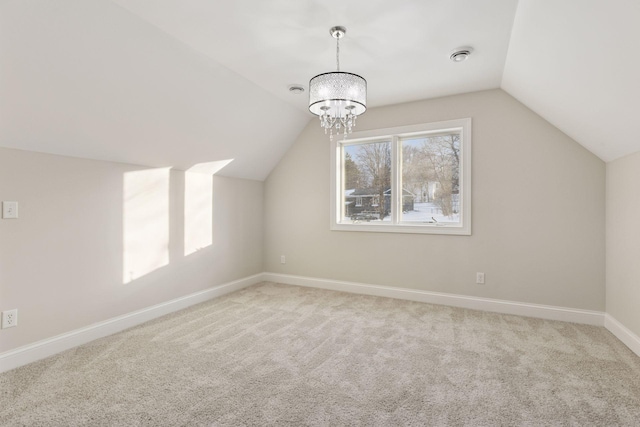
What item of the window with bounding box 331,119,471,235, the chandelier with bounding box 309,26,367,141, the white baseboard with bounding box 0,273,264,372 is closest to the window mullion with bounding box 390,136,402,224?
the window with bounding box 331,119,471,235

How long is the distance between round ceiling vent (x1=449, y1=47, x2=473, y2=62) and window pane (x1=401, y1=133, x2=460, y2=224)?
1.16m

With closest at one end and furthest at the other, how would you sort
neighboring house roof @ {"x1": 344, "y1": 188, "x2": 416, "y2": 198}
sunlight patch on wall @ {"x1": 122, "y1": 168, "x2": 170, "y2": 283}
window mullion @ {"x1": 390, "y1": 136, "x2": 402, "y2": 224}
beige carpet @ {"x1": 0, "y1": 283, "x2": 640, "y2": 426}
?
beige carpet @ {"x1": 0, "y1": 283, "x2": 640, "y2": 426} → sunlight patch on wall @ {"x1": 122, "y1": 168, "x2": 170, "y2": 283} → window mullion @ {"x1": 390, "y1": 136, "x2": 402, "y2": 224} → neighboring house roof @ {"x1": 344, "y1": 188, "x2": 416, "y2": 198}

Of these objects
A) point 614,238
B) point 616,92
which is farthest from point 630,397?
point 616,92

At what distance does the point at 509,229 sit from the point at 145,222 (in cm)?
387

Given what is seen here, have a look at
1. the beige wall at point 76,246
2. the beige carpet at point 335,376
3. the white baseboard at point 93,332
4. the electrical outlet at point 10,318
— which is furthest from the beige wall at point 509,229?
the electrical outlet at point 10,318

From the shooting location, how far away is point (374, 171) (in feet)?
14.1

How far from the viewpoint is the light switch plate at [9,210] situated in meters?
2.22

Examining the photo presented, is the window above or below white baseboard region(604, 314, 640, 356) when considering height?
above

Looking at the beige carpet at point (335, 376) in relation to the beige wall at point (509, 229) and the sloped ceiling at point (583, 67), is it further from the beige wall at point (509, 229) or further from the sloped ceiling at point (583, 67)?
the sloped ceiling at point (583, 67)

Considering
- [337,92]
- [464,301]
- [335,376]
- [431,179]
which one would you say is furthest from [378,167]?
[335,376]

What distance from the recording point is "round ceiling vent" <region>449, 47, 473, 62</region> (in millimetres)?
2637

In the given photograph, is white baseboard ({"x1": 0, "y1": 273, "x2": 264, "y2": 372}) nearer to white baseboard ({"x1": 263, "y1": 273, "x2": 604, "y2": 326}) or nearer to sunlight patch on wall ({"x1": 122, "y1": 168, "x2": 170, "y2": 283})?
sunlight patch on wall ({"x1": 122, "y1": 168, "x2": 170, "y2": 283})

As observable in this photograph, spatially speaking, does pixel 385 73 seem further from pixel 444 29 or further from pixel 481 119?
pixel 481 119

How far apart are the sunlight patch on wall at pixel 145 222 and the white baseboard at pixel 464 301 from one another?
1.97 metres
